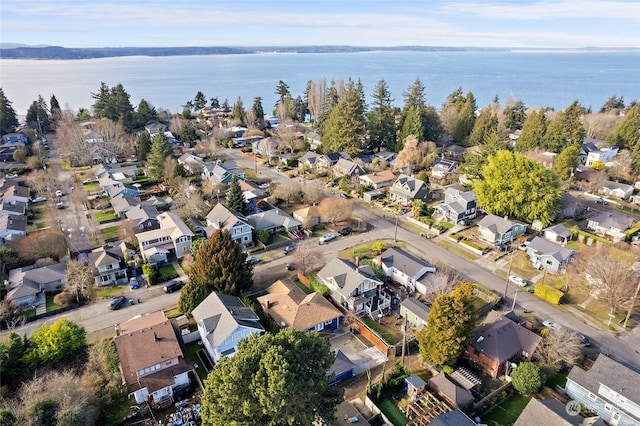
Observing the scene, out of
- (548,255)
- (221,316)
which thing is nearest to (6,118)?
(221,316)

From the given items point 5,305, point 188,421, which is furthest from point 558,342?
point 5,305

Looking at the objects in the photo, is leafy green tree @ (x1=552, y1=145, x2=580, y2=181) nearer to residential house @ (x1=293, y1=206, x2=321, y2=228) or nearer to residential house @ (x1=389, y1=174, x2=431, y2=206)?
residential house @ (x1=389, y1=174, x2=431, y2=206)

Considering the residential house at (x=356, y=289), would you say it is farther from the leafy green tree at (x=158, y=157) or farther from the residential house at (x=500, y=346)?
the leafy green tree at (x=158, y=157)

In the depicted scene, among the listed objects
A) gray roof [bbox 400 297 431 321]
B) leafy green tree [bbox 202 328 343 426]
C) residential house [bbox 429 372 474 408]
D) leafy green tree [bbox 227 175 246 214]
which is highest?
leafy green tree [bbox 202 328 343 426]

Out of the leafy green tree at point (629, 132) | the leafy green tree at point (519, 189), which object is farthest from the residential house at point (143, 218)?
the leafy green tree at point (629, 132)

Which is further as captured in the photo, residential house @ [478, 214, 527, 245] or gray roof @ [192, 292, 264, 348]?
residential house @ [478, 214, 527, 245]

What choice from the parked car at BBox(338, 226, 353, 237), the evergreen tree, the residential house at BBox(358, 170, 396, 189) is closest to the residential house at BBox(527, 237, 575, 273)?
the parked car at BBox(338, 226, 353, 237)

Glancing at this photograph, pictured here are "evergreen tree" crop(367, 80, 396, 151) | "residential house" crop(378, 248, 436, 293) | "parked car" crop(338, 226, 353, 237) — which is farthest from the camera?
"evergreen tree" crop(367, 80, 396, 151)
